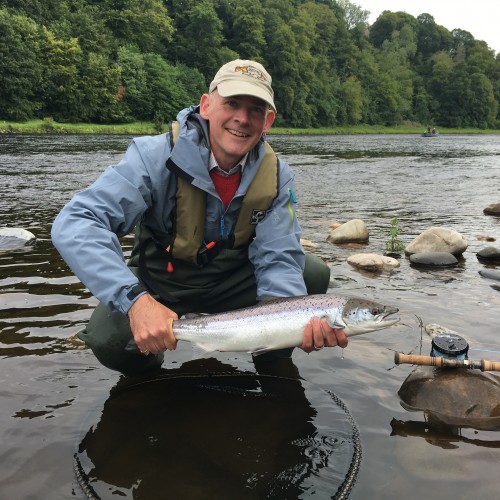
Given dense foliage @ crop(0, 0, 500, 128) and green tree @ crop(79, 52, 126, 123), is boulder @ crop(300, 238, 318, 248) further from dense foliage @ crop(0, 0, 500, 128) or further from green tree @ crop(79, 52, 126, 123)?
green tree @ crop(79, 52, 126, 123)

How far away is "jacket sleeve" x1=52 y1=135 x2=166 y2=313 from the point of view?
10.0ft

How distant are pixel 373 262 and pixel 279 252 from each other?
395cm

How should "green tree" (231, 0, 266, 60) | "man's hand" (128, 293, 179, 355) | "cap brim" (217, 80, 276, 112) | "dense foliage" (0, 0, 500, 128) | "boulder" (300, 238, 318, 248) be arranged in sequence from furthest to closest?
"green tree" (231, 0, 266, 60), "dense foliage" (0, 0, 500, 128), "boulder" (300, 238, 318, 248), "cap brim" (217, 80, 276, 112), "man's hand" (128, 293, 179, 355)

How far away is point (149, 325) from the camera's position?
9.80ft

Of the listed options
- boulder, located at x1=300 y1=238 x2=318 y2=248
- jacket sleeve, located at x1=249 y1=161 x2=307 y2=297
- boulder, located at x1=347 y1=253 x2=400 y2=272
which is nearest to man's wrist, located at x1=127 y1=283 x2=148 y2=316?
jacket sleeve, located at x1=249 y1=161 x2=307 y2=297

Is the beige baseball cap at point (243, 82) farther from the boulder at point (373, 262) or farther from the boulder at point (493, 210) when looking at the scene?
the boulder at point (493, 210)

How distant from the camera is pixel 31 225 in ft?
32.5

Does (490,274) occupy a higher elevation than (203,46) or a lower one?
lower

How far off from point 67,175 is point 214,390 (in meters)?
15.5

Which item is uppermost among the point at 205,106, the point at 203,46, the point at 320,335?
the point at 203,46

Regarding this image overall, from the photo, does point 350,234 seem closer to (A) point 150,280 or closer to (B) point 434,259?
(B) point 434,259

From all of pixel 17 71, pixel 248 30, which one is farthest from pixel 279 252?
pixel 248 30

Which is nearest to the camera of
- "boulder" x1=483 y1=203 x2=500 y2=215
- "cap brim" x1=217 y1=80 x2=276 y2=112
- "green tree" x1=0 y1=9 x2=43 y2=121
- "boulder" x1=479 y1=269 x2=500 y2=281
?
"cap brim" x1=217 y1=80 x2=276 y2=112

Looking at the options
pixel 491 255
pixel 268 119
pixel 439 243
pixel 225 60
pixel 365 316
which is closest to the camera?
pixel 365 316
